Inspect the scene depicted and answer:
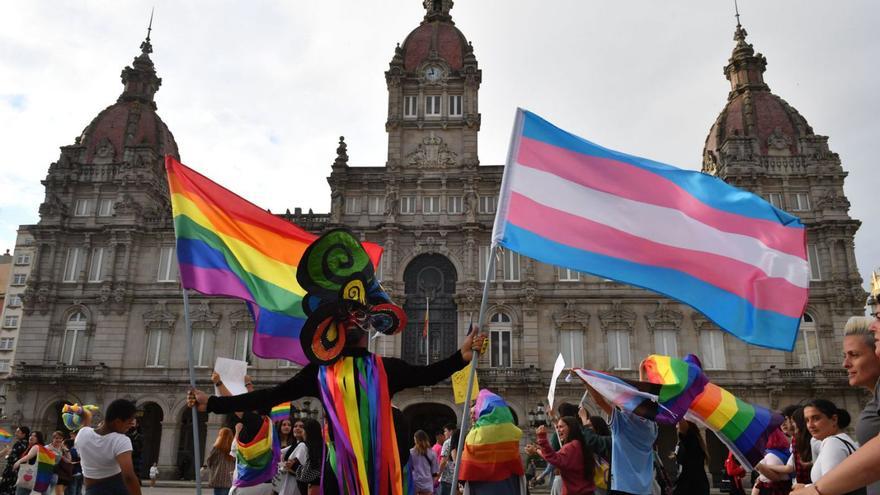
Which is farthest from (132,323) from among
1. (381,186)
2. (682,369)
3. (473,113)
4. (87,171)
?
(682,369)

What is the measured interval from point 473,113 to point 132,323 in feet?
72.3

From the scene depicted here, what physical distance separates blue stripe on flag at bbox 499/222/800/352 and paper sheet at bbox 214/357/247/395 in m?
4.05

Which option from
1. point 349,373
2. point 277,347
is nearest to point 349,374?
point 349,373

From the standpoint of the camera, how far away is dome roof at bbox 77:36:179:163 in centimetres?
3941

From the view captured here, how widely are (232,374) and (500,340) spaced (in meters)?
25.9

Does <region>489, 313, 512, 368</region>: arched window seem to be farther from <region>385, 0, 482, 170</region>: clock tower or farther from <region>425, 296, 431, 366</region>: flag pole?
<region>385, 0, 482, 170</region>: clock tower

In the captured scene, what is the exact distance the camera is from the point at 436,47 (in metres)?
39.8

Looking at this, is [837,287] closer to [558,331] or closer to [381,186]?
[558,331]

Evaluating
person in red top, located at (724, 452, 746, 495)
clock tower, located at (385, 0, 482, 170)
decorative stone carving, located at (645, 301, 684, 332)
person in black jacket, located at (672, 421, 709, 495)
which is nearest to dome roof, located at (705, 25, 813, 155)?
decorative stone carving, located at (645, 301, 684, 332)

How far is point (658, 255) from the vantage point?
655 cm

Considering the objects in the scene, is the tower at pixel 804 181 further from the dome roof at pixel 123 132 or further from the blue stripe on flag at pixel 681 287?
the dome roof at pixel 123 132

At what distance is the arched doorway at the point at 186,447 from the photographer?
33156mm

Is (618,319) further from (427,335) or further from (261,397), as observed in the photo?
(261,397)

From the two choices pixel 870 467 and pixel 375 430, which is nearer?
pixel 870 467
